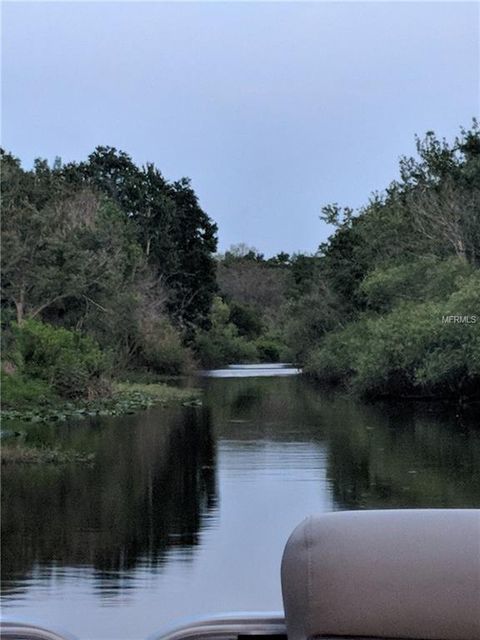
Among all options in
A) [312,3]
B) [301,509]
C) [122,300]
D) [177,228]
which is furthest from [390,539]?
[177,228]

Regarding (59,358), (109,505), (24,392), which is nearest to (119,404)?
(59,358)

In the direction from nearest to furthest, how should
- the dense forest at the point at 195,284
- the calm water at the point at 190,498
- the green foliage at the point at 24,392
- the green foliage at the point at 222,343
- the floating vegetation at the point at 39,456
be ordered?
1. the calm water at the point at 190,498
2. the floating vegetation at the point at 39,456
3. the green foliage at the point at 24,392
4. the dense forest at the point at 195,284
5. the green foliage at the point at 222,343

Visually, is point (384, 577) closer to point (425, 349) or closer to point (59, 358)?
point (59, 358)

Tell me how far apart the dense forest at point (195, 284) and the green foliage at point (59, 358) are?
2cm

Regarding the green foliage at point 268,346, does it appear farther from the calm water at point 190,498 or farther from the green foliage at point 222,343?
the calm water at point 190,498

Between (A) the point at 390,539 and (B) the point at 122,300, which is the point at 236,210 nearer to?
(A) the point at 390,539

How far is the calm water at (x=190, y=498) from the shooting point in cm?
521

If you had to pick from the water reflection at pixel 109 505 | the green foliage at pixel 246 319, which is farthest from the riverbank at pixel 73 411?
the green foliage at pixel 246 319

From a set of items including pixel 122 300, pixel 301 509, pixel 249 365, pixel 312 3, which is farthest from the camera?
pixel 249 365

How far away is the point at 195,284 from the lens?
2578 centimetres

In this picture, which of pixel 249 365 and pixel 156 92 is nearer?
pixel 156 92

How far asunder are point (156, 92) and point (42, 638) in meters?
3.74

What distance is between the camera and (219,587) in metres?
5.38

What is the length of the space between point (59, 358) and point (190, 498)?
632cm
